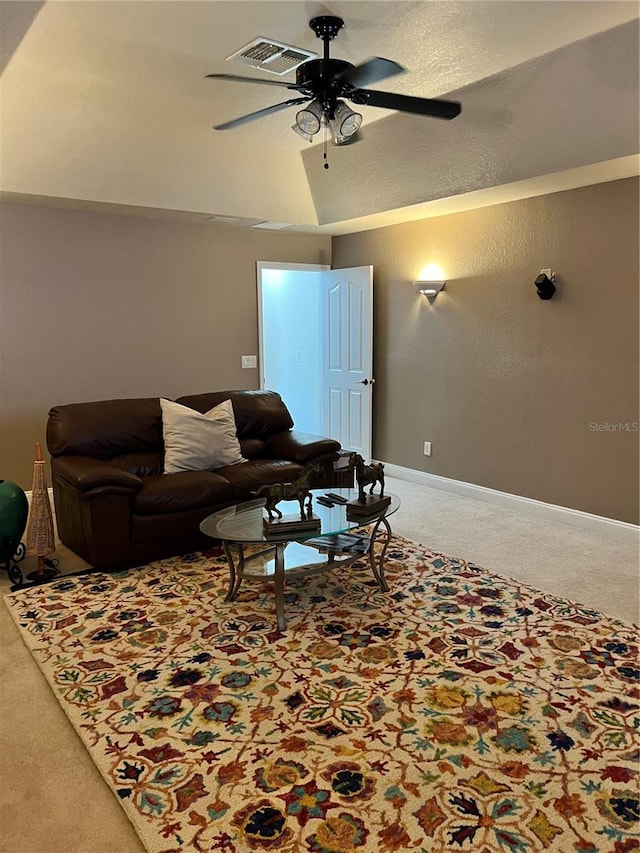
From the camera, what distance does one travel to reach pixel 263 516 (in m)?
3.51

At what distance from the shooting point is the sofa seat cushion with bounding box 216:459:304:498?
437 centimetres

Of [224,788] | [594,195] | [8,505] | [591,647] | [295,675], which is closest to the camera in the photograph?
[224,788]

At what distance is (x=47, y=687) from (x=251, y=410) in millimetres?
2851

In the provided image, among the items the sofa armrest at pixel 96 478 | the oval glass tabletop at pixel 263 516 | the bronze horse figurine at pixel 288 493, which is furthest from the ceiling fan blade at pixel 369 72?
the sofa armrest at pixel 96 478

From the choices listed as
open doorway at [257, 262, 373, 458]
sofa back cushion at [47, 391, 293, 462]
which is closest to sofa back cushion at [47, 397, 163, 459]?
sofa back cushion at [47, 391, 293, 462]

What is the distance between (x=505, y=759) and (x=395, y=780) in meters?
0.41

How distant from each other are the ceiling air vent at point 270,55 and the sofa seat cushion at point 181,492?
253 centimetres

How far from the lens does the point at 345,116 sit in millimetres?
3117

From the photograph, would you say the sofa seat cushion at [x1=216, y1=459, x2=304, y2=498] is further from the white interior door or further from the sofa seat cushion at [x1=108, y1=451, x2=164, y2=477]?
the white interior door

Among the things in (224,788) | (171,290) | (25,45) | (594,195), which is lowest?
(224,788)

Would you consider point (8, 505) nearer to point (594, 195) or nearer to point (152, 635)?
point (152, 635)

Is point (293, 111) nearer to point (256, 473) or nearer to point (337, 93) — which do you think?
point (337, 93)

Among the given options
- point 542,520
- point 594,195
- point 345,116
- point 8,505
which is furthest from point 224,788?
point 594,195

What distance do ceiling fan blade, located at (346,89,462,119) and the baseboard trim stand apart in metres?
2.97
